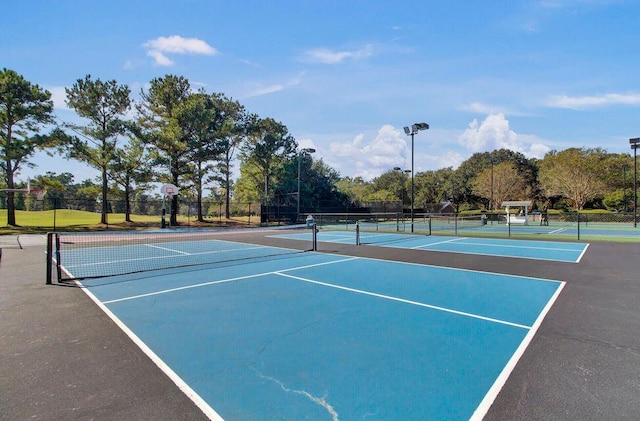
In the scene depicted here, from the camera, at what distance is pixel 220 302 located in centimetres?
628

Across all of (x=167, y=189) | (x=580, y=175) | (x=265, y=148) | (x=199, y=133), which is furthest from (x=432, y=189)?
(x=167, y=189)

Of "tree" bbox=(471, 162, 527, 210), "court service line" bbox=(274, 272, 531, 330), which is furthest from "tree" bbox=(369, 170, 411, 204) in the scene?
"court service line" bbox=(274, 272, 531, 330)

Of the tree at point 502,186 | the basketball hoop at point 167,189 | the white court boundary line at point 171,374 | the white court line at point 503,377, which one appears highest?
the tree at point 502,186

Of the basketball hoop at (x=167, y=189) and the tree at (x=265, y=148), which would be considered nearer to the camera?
the basketball hoop at (x=167, y=189)

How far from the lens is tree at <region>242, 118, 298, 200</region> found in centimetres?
4181

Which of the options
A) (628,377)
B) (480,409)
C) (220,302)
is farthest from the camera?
(220,302)

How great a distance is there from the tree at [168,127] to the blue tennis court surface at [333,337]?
25.1 metres

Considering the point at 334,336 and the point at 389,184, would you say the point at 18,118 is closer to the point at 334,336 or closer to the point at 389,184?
the point at 334,336

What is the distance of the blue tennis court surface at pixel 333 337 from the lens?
3061 millimetres

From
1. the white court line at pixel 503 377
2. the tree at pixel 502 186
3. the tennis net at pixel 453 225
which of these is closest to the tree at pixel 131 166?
the tennis net at pixel 453 225

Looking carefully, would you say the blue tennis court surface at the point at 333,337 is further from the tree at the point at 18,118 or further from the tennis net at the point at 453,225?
the tree at the point at 18,118

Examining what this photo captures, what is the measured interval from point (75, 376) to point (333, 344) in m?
2.80

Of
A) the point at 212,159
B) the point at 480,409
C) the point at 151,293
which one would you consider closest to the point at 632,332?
the point at 480,409

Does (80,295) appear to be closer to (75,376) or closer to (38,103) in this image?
(75,376)
